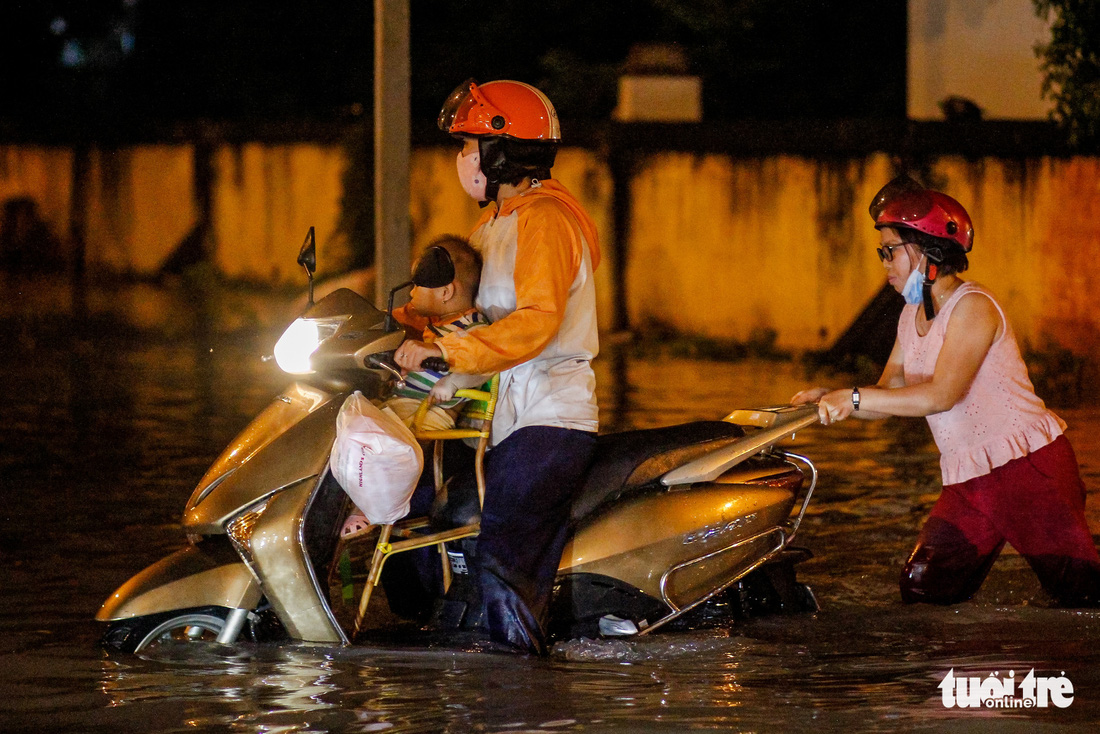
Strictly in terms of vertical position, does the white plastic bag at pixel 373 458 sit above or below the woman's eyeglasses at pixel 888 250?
below

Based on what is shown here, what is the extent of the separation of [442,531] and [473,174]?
1.12 metres

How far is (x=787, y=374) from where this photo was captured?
13.0 m

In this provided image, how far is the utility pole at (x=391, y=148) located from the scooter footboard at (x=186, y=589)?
13.7 feet

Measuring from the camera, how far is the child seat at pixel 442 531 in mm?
4887

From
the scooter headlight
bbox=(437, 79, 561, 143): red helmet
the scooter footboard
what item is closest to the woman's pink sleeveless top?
bbox=(437, 79, 561, 143): red helmet

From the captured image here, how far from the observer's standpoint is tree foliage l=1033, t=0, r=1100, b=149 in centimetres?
1208

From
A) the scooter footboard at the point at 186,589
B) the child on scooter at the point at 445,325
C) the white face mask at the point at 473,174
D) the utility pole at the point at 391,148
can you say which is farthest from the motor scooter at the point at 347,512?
the utility pole at the point at 391,148

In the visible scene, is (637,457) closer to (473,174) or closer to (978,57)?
(473,174)

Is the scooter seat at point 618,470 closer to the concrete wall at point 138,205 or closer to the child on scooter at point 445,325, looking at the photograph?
the child on scooter at point 445,325

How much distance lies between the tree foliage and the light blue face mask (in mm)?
7370

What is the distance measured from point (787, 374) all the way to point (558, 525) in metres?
8.28

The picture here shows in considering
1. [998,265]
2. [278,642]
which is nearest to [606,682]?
[278,642]

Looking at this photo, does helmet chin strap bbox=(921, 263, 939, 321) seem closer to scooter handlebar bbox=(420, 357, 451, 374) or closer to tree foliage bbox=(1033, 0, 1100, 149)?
Answer: scooter handlebar bbox=(420, 357, 451, 374)

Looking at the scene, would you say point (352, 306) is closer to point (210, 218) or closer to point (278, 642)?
point (278, 642)
